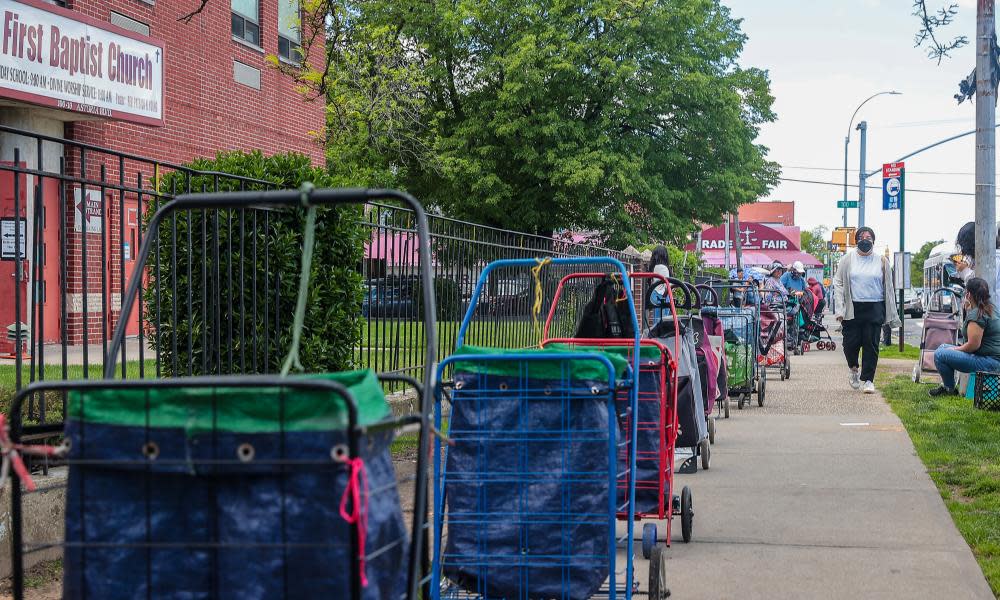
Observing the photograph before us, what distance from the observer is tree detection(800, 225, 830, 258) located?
14300 cm

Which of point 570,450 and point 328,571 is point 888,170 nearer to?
point 570,450

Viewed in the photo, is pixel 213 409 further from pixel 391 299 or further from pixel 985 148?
pixel 985 148

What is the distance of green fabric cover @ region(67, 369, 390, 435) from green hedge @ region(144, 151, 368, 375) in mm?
3677

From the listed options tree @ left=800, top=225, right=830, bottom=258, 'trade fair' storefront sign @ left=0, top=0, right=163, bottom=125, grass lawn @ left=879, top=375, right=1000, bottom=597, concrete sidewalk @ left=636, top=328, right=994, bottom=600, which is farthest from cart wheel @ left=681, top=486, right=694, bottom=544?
tree @ left=800, top=225, right=830, bottom=258

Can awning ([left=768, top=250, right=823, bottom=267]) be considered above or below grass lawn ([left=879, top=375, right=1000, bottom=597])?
above

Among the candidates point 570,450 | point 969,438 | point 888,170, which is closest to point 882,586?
point 570,450

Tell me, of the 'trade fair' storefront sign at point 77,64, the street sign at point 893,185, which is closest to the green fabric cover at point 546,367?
the 'trade fair' storefront sign at point 77,64

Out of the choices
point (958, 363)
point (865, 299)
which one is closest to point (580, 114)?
point (865, 299)

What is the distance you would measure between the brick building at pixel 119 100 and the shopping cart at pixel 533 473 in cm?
525

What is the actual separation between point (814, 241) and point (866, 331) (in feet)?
455

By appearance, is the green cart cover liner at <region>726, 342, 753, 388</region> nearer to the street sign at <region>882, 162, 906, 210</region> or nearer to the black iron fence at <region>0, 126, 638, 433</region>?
the black iron fence at <region>0, 126, 638, 433</region>

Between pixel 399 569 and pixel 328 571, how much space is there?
0.30m

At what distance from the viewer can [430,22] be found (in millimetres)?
35344

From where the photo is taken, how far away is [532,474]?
A: 4012 millimetres
